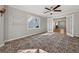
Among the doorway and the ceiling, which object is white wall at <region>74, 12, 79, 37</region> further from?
the doorway

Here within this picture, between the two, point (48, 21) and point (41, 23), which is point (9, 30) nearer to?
point (41, 23)

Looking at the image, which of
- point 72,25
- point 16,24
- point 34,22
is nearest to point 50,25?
point 34,22

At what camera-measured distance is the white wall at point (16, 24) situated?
5.03 ft

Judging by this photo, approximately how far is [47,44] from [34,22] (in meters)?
0.55

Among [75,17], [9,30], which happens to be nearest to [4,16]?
[9,30]

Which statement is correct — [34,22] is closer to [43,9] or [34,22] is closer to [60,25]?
[43,9]

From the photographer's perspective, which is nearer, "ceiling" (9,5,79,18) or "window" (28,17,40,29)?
"ceiling" (9,5,79,18)

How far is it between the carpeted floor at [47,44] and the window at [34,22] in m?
0.22

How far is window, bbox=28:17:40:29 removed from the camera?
1756mm

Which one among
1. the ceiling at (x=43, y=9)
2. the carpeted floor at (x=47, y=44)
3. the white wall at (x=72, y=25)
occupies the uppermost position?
the ceiling at (x=43, y=9)

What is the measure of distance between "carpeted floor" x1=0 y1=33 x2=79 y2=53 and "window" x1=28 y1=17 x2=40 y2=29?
216mm

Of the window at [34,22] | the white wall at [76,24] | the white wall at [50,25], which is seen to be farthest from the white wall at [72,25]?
the window at [34,22]

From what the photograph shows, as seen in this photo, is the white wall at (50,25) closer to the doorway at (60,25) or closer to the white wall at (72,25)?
the doorway at (60,25)

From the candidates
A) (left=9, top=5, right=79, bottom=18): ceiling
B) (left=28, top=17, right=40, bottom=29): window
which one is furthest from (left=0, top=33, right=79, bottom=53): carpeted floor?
(left=9, top=5, right=79, bottom=18): ceiling
